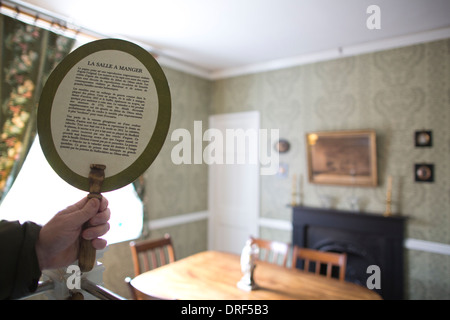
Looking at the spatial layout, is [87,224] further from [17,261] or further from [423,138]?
[423,138]

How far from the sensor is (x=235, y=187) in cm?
412

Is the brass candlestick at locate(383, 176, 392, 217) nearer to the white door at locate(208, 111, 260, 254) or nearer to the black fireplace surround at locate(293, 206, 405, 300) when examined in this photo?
the black fireplace surround at locate(293, 206, 405, 300)

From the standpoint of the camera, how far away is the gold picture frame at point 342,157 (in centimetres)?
305

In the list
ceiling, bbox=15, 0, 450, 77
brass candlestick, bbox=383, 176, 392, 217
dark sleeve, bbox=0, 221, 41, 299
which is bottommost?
brass candlestick, bbox=383, 176, 392, 217

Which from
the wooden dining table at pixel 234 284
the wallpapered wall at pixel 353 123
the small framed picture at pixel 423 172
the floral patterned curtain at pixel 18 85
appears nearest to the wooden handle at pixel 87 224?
the wooden dining table at pixel 234 284

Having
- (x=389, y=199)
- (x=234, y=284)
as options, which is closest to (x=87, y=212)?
(x=234, y=284)

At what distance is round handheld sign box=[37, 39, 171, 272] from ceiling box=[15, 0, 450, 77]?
216 cm

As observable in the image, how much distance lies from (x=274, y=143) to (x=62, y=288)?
3456 millimetres

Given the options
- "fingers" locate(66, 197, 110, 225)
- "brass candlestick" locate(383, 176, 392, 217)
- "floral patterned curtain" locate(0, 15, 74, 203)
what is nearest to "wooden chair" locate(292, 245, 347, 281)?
"brass candlestick" locate(383, 176, 392, 217)

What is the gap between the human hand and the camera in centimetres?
45

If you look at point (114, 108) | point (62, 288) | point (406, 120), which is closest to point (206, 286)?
point (62, 288)

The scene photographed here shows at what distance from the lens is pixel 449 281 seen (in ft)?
8.79

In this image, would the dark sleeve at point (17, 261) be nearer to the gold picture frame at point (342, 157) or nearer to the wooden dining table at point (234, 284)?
the wooden dining table at point (234, 284)

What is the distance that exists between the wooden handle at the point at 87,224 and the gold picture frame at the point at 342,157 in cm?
311
